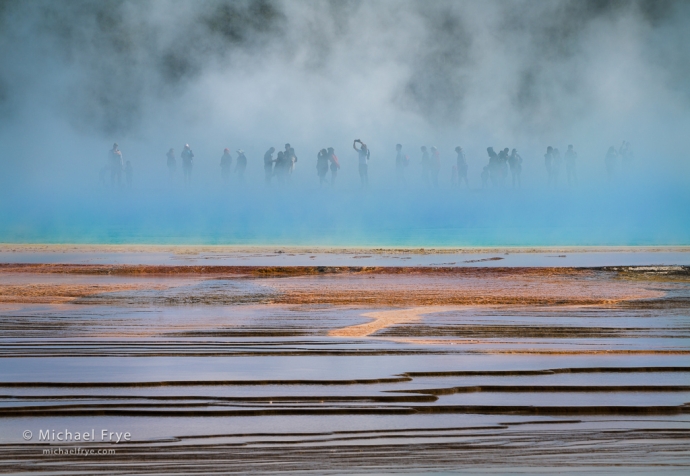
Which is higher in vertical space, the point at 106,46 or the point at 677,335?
the point at 106,46

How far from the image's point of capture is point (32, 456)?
5.71 metres

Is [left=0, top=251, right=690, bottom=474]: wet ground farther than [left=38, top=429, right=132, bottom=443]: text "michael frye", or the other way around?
[left=38, top=429, right=132, bottom=443]: text "michael frye"

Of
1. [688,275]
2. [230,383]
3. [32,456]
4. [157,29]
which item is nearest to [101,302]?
[230,383]

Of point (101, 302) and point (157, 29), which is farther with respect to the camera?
point (157, 29)

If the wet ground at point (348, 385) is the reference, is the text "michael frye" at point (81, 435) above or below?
above

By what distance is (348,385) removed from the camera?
26.0 feet

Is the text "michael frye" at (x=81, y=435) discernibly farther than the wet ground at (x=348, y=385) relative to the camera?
Yes

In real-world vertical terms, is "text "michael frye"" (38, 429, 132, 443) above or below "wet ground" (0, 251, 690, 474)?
above

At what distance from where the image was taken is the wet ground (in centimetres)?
578

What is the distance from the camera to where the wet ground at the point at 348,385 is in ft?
19.0

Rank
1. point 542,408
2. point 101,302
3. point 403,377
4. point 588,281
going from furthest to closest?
point 588,281 → point 101,302 → point 403,377 → point 542,408

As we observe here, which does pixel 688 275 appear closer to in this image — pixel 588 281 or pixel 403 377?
pixel 588 281

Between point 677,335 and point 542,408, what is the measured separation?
498 centimetres

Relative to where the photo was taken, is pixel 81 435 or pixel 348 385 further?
pixel 348 385
